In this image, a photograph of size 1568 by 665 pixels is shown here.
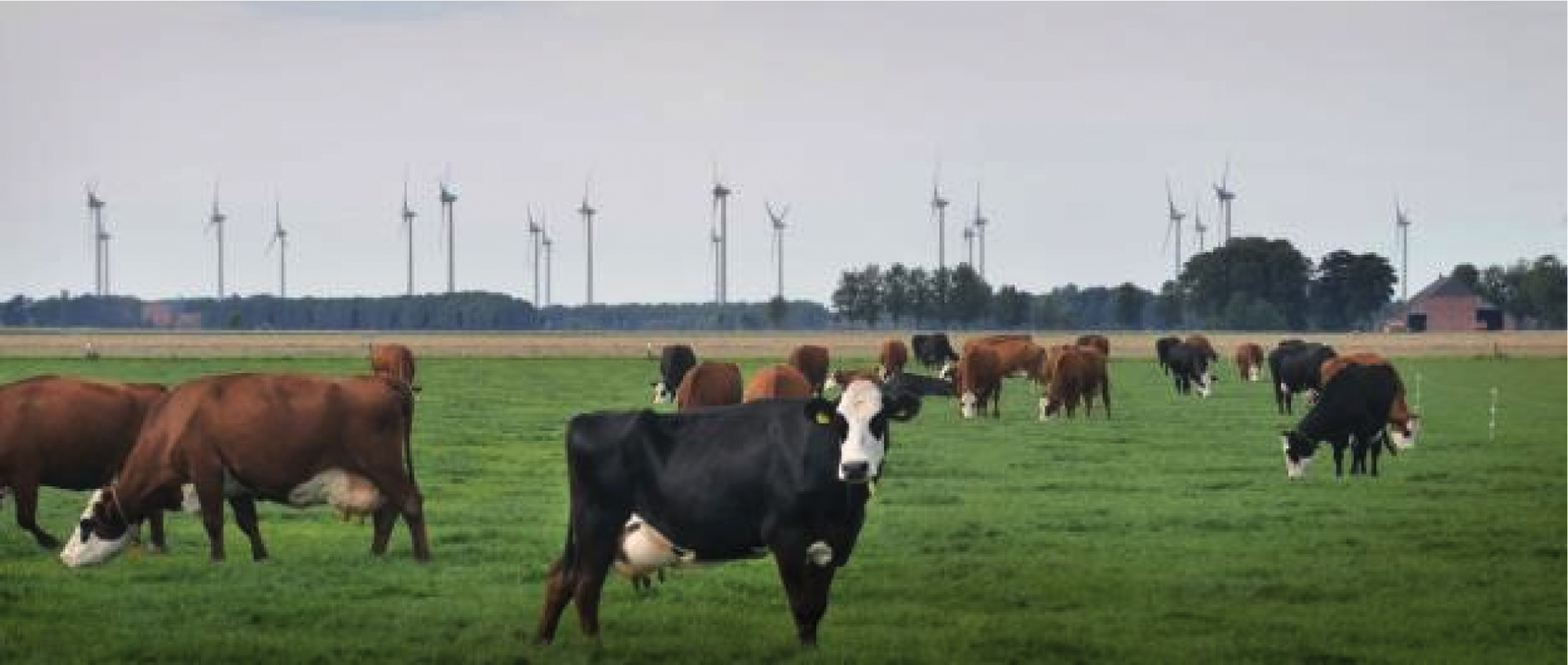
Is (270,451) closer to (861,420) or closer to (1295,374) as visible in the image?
(861,420)

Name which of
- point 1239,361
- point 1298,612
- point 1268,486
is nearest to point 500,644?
point 1298,612

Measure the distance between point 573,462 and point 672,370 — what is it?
130 ft

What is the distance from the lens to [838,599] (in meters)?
16.7

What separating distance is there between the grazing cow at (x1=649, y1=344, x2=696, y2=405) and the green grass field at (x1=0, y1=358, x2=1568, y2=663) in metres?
19.4

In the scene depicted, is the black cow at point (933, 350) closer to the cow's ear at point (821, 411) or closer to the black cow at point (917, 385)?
the black cow at point (917, 385)

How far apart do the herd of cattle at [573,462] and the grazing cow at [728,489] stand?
1 centimetres

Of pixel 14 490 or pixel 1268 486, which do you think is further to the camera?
pixel 1268 486

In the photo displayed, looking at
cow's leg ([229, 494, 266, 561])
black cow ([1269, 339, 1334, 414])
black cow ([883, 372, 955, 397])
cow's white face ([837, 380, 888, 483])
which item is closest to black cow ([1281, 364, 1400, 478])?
cow's leg ([229, 494, 266, 561])

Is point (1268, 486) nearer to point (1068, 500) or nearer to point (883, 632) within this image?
point (1068, 500)

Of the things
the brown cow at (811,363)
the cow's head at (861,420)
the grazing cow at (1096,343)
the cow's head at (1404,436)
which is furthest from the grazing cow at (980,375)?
the cow's head at (861,420)

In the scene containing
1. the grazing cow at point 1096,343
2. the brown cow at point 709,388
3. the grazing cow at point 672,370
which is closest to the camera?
the brown cow at point 709,388

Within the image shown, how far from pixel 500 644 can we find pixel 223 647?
6.61ft

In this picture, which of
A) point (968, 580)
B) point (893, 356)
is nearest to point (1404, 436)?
point (968, 580)

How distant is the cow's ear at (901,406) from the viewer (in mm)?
13172
